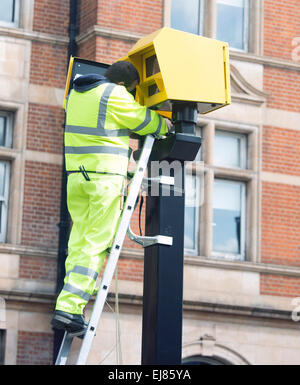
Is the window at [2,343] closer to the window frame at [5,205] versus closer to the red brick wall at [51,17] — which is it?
the window frame at [5,205]

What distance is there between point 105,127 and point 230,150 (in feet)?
25.8

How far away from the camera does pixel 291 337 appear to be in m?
13.3

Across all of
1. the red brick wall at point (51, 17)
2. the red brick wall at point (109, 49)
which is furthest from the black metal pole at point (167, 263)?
the red brick wall at point (51, 17)

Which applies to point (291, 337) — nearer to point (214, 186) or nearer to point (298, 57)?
point (214, 186)

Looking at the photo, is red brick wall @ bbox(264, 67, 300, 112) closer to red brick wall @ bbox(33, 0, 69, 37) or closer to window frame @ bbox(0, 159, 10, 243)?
red brick wall @ bbox(33, 0, 69, 37)

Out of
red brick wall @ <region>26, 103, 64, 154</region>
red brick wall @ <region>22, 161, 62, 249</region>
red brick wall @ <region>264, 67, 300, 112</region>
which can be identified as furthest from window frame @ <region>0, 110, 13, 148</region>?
red brick wall @ <region>264, 67, 300, 112</region>

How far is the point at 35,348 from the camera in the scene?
40.4 feet

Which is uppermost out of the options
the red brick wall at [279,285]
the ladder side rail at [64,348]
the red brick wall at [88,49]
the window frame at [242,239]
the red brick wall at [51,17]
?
the red brick wall at [51,17]

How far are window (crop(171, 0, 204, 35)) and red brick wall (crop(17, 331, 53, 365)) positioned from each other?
4.70 meters

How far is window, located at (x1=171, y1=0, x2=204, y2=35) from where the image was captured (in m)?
13.5

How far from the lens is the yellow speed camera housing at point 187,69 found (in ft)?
19.5

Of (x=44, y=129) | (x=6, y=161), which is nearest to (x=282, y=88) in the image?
(x=44, y=129)

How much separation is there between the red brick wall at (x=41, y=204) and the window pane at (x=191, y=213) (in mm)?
1771
